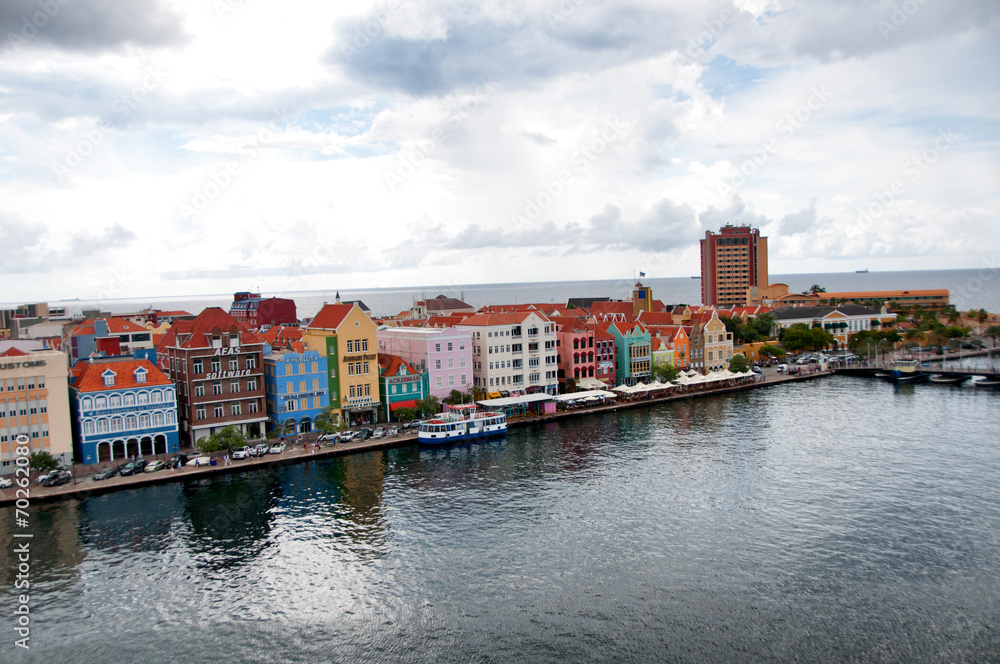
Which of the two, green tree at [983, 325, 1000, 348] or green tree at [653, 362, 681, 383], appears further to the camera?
green tree at [983, 325, 1000, 348]

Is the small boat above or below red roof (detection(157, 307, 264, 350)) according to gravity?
below

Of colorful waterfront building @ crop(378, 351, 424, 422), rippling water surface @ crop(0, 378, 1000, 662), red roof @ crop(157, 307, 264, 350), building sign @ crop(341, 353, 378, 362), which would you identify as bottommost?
rippling water surface @ crop(0, 378, 1000, 662)

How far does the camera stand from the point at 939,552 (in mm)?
37812

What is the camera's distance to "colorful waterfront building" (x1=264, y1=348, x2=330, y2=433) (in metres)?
67.2

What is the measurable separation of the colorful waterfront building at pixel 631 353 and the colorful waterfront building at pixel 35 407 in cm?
6416

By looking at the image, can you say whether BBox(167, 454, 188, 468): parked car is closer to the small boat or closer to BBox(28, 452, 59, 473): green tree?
BBox(28, 452, 59, 473): green tree

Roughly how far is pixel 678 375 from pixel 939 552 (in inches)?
2245

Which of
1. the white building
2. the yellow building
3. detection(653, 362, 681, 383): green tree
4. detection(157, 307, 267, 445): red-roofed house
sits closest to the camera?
detection(157, 307, 267, 445): red-roofed house

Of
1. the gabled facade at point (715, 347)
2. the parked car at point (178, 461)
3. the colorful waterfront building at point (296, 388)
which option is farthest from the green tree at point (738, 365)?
the parked car at point (178, 461)

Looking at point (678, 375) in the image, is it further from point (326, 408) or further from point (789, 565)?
point (789, 565)

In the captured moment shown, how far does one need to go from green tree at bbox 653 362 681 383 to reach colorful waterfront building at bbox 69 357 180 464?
5934 centimetres

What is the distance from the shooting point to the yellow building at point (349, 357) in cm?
7125

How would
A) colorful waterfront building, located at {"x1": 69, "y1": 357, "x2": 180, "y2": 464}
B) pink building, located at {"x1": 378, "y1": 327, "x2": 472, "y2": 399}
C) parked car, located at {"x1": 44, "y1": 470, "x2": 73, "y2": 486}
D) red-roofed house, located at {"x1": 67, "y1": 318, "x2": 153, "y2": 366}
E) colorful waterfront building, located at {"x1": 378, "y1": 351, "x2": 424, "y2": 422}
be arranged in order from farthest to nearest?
pink building, located at {"x1": 378, "y1": 327, "x2": 472, "y2": 399}, colorful waterfront building, located at {"x1": 378, "y1": 351, "x2": 424, "y2": 422}, red-roofed house, located at {"x1": 67, "y1": 318, "x2": 153, "y2": 366}, colorful waterfront building, located at {"x1": 69, "y1": 357, "x2": 180, "y2": 464}, parked car, located at {"x1": 44, "y1": 470, "x2": 73, "y2": 486}

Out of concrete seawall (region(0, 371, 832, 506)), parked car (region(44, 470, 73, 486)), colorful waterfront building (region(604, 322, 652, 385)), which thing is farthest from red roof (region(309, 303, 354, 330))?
colorful waterfront building (region(604, 322, 652, 385))
